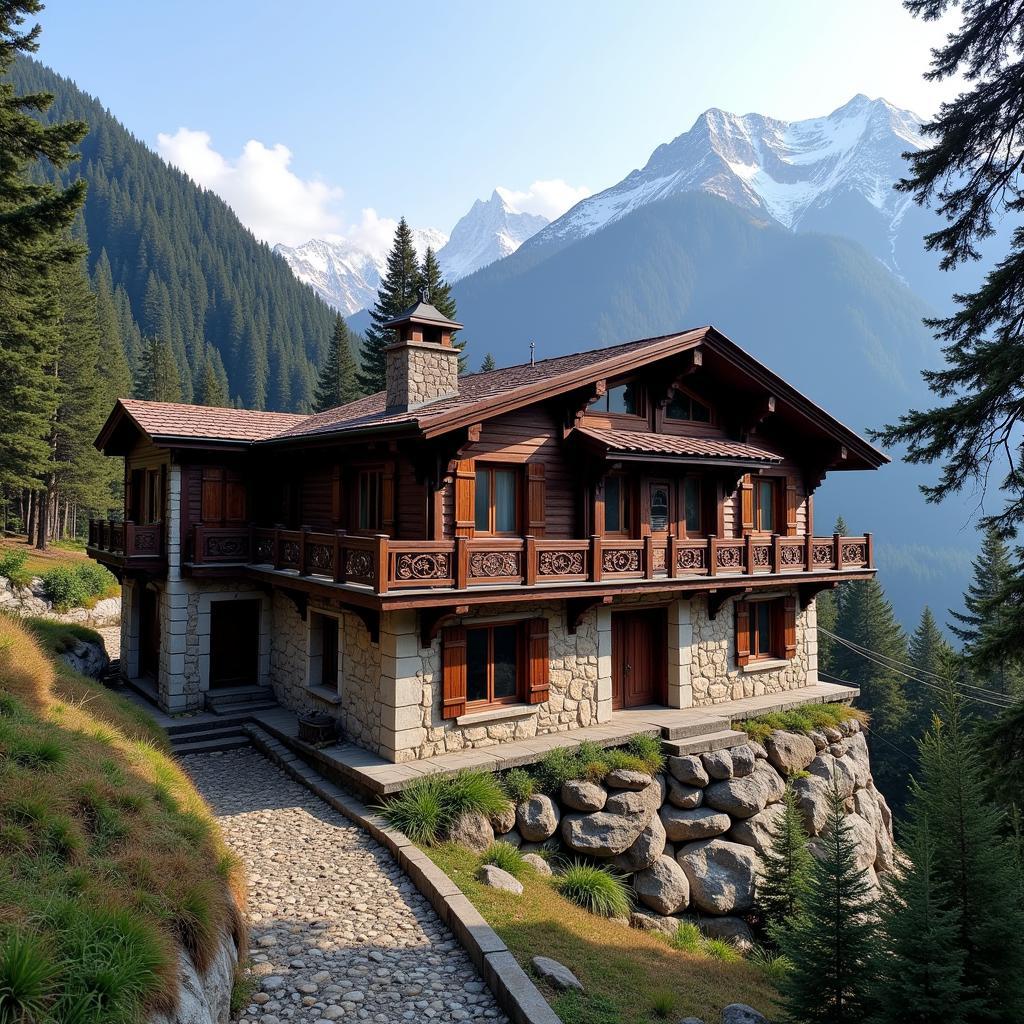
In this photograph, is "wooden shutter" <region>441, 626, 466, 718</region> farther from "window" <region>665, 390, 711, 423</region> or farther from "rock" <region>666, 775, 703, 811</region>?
"window" <region>665, 390, 711, 423</region>

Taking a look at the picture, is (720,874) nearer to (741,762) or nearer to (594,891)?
(741,762)

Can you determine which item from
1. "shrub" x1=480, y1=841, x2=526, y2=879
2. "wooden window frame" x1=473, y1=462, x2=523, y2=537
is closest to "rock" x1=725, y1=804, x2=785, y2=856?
"shrub" x1=480, y1=841, x2=526, y2=879

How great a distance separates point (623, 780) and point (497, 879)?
406 cm

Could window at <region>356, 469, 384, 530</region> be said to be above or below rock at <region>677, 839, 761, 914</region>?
above

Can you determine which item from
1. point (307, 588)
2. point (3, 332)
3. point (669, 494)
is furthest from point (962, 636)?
point (3, 332)

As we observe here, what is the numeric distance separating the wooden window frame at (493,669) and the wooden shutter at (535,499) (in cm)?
197

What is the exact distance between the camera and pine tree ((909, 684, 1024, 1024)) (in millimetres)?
6941

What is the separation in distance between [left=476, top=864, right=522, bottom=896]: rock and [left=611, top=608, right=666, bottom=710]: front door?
6.33 metres

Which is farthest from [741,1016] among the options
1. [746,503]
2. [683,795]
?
[746,503]

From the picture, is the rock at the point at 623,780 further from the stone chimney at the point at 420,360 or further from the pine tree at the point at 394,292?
the pine tree at the point at 394,292

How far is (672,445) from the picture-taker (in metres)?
16.3

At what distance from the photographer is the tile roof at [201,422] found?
18.1m

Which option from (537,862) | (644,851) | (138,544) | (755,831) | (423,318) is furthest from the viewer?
(138,544)

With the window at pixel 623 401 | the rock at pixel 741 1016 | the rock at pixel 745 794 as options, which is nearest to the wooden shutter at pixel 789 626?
the rock at pixel 745 794
